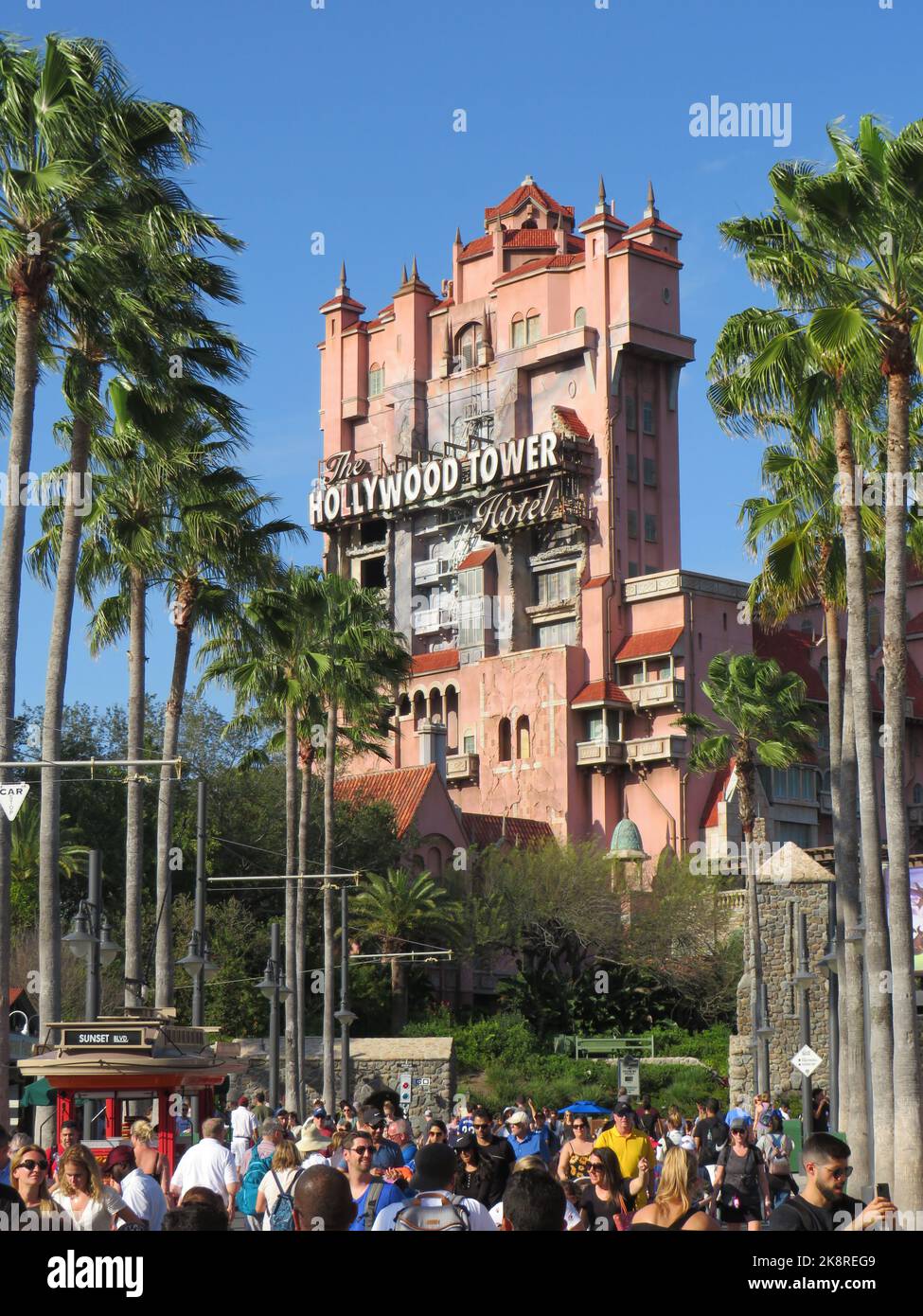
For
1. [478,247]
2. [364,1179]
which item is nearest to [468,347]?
[478,247]

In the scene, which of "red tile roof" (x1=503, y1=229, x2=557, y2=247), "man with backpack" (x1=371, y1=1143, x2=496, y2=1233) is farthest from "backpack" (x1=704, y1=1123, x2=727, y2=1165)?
"red tile roof" (x1=503, y1=229, x2=557, y2=247)

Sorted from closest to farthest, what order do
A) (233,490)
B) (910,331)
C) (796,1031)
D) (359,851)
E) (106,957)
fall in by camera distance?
1. (910,331)
2. (106,957)
3. (233,490)
4. (796,1031)
5. (359,851)

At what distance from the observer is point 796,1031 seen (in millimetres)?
46375

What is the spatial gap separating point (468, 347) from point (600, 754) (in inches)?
884

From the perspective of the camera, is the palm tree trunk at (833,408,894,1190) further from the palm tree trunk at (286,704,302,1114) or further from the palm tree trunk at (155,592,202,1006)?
the palm tree trunk at (286,704,302,1114)

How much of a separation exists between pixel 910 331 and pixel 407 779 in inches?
1934

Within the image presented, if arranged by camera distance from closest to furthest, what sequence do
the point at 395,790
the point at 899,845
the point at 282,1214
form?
the point at 282,1214 → the point at 899,845 → the point at 395,790

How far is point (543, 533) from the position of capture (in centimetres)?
8094

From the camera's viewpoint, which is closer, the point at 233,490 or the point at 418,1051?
the point at 233,490

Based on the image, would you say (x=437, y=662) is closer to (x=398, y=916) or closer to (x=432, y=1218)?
(x=398, y=916)

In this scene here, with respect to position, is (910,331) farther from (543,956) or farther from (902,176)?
(543,956)

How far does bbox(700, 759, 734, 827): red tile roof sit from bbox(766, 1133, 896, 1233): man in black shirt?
6582 cm

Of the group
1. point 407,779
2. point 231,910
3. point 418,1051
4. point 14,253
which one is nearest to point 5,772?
point 14,253

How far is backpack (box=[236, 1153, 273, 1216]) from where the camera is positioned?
14.0 metres
